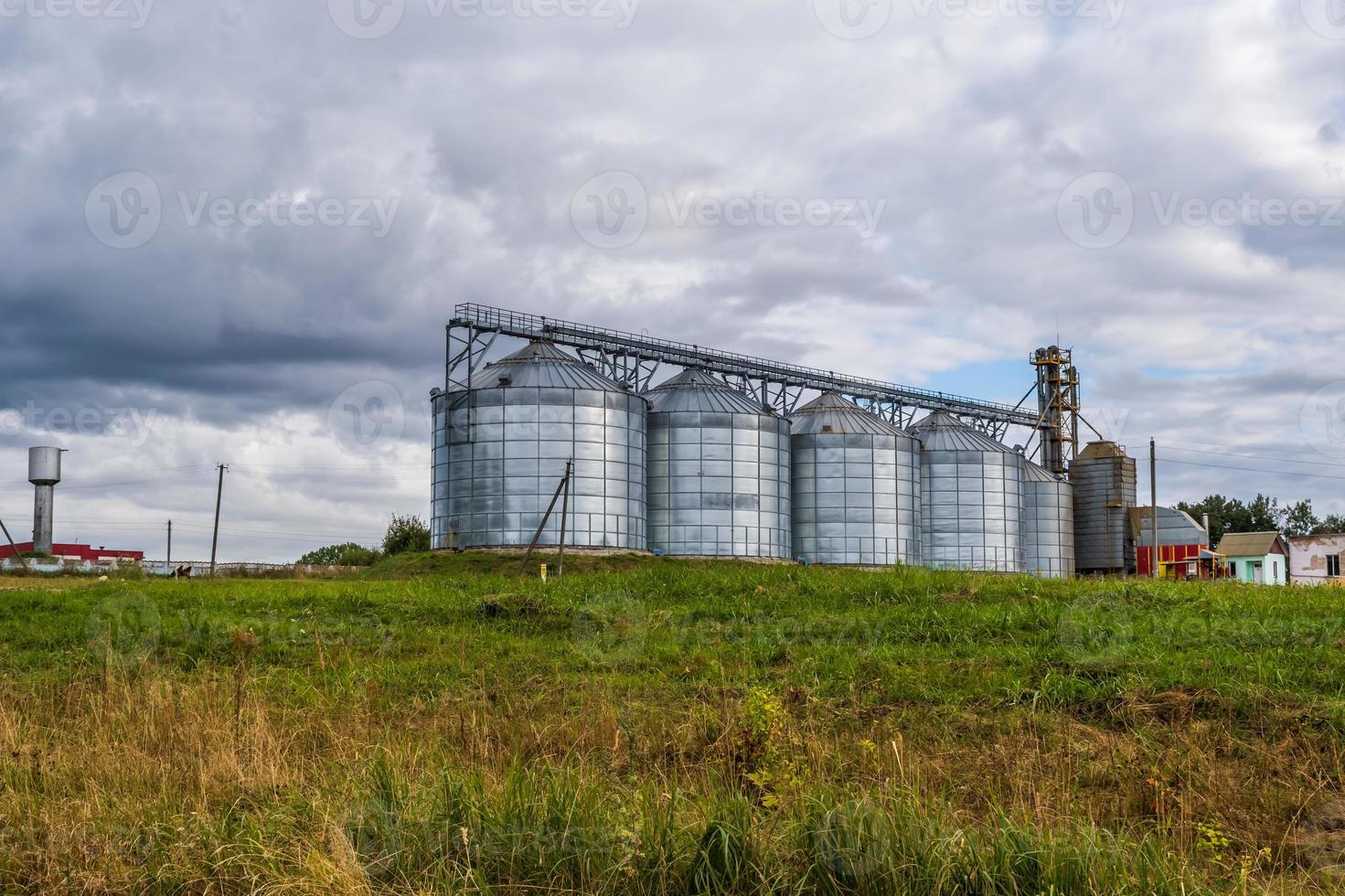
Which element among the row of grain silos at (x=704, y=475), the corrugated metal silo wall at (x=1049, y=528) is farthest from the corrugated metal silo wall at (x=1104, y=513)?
the row of grain silos at (x=704, y=475)

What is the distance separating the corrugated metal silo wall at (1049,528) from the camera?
258ft

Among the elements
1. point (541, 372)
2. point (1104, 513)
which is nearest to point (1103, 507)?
point (1104, 513)

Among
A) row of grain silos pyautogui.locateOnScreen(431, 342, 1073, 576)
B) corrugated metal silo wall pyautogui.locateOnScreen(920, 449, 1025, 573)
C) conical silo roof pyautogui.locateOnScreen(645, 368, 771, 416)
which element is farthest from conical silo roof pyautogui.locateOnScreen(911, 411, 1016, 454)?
conical silo roof pyautogui.locateOnScreen(645, 368, 771, 416)

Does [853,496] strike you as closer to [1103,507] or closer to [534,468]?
[534,468]

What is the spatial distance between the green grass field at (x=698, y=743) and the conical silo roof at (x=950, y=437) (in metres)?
51.5

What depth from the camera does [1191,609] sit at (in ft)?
57.3

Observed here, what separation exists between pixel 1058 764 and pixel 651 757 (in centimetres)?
350

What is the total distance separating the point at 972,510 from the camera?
230 feet

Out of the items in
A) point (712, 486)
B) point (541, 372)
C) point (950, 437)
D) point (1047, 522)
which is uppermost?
point (541, 372)

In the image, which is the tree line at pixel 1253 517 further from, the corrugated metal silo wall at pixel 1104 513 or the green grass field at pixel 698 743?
the green grass field at pixel 698 743

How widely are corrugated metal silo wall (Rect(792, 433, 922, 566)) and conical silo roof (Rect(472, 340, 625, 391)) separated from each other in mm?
13314

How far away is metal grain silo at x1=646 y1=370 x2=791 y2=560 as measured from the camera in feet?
189

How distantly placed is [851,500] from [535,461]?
19.5 meters

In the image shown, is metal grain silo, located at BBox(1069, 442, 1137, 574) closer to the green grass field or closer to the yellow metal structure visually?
the yellow metal structure
